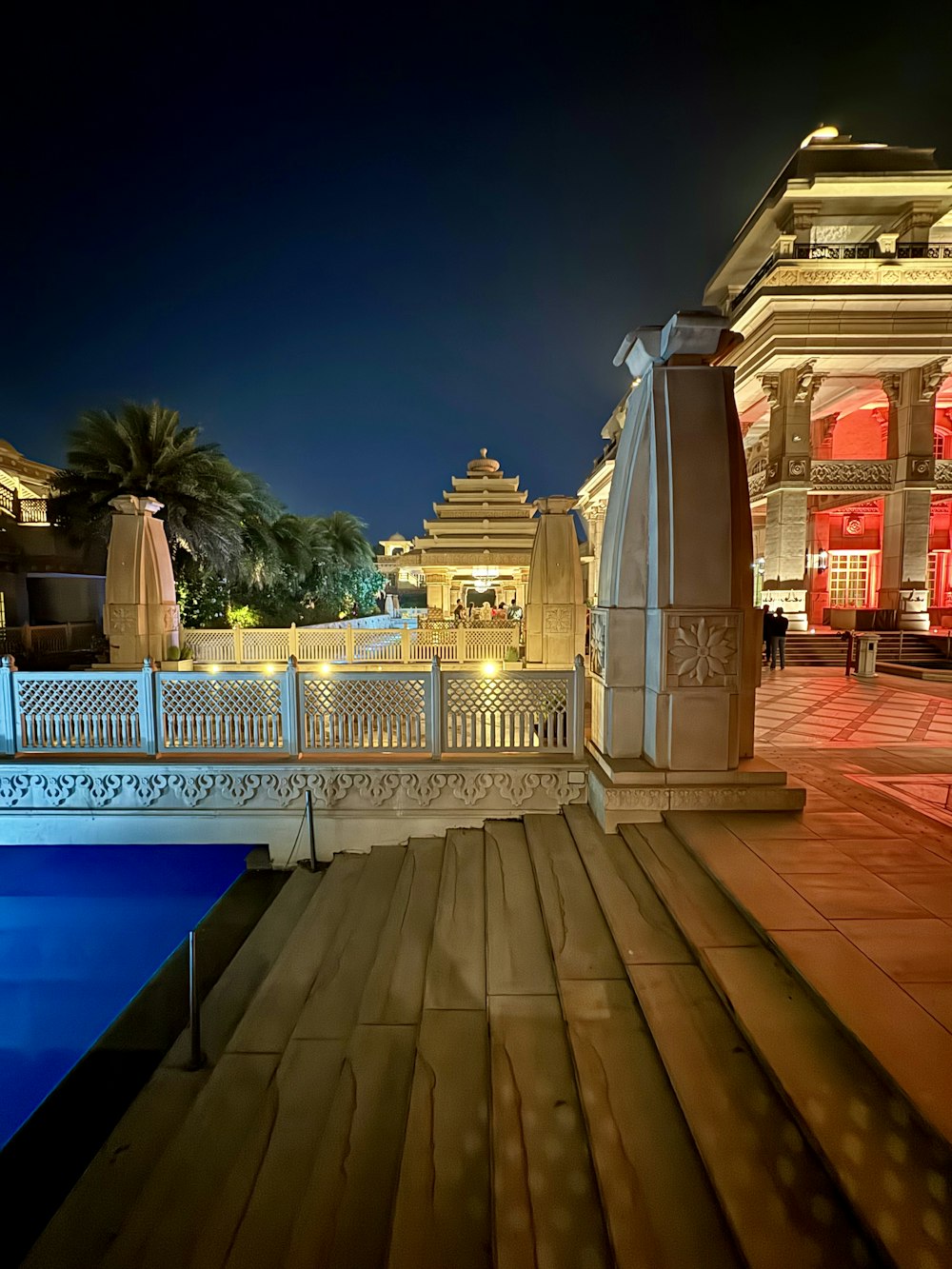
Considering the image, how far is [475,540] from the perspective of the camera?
2455 cm

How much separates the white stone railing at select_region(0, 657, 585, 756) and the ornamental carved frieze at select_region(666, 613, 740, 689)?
1219 mm

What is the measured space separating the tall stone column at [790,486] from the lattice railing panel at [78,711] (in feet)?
52.1

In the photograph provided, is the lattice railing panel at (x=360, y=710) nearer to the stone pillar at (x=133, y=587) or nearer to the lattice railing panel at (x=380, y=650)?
the stone pillar at (x=133, y=587)

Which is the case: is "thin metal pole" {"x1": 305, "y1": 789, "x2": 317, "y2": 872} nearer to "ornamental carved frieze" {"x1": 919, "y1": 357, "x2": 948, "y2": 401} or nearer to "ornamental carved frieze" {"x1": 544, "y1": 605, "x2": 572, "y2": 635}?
"ornamental carved frieze" {"x1": 544, "y1": 605, "x2": 572, "y2": 635}

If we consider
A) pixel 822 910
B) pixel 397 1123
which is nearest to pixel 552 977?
pixel 397 1123

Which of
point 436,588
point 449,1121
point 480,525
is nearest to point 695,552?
point 449,1121

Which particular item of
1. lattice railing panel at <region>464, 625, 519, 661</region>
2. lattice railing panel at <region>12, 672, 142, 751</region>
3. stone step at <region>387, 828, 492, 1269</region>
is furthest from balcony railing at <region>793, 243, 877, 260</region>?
stone step at <region>387, 828, 492, 1269</region>

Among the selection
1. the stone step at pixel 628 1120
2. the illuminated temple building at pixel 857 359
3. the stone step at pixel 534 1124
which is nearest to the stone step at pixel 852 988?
the stone step at pixel 628 1120

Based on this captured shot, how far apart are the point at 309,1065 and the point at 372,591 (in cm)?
3643

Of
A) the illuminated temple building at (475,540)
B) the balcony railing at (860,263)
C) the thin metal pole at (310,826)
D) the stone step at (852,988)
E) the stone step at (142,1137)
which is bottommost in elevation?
the stone step at (142,1137)

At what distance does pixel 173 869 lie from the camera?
5.36 metres

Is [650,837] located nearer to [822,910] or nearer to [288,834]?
[822,910]

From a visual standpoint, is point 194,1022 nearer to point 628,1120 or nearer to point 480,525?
point 628,1120

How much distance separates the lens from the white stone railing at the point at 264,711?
5227 mm
